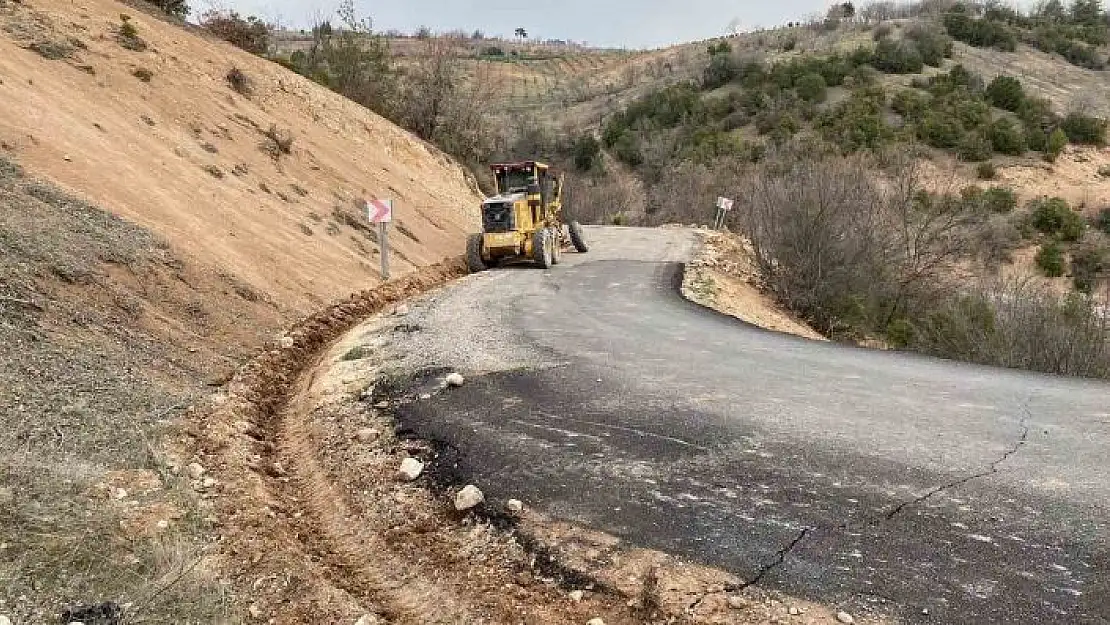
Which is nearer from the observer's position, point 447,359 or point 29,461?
point 29,461

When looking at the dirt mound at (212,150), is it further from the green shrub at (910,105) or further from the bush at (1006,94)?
the bush at (1006,94)

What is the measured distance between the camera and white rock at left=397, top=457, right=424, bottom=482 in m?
5.91

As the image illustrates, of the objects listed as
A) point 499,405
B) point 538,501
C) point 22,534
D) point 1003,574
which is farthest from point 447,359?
point 1003,574

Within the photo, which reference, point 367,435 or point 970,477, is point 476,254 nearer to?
point 367,435

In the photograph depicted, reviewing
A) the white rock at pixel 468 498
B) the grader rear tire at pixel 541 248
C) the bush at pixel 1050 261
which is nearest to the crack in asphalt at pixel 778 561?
the white rock at pixel 468 498

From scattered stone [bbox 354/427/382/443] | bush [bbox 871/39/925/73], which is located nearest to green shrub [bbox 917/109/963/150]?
bush [bbox 871/39/925/73]

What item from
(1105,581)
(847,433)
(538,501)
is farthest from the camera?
(847,433)

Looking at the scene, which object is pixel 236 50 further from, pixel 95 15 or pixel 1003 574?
pixel 1003 574

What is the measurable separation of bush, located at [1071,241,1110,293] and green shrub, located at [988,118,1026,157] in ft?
40.0

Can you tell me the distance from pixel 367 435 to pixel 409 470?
92cm

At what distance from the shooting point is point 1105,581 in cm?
411

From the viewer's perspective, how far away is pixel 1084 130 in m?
49.2

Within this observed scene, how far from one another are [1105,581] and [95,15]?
2475 centimetres

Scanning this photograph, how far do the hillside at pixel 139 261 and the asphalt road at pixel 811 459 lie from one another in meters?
2.23
